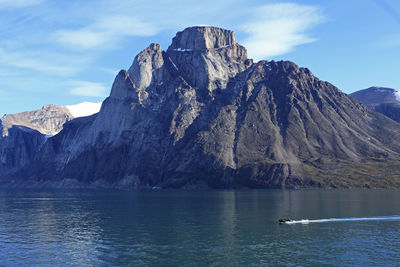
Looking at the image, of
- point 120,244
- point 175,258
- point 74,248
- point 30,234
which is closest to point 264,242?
point 175,258

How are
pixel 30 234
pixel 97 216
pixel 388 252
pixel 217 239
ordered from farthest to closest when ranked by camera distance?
1. pixel 97 216
2. pixel 30 234
3. pixel 217 239
4. pixel 388 252

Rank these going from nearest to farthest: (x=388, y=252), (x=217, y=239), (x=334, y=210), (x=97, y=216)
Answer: (x=388, y=252), (x=217, y=239), (x=97, y=216), (x=334, y=210)

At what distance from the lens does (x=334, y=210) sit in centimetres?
13588

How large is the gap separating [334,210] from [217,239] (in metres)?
64.2

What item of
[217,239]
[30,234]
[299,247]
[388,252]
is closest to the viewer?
[388,252]

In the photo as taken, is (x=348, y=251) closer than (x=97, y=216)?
Yes

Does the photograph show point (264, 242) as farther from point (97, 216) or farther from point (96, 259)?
point (97, 216)

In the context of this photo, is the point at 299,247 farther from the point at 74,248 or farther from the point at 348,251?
the point at 74,248

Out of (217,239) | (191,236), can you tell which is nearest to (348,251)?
(217,239)

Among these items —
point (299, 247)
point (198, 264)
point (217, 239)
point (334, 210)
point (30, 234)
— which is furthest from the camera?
point (334, 210)

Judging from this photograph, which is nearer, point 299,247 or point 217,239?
point 299,247

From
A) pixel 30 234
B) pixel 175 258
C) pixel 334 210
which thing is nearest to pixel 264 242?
pixel 175 258

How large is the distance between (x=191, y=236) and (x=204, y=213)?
144ft

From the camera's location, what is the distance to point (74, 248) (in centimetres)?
7812
